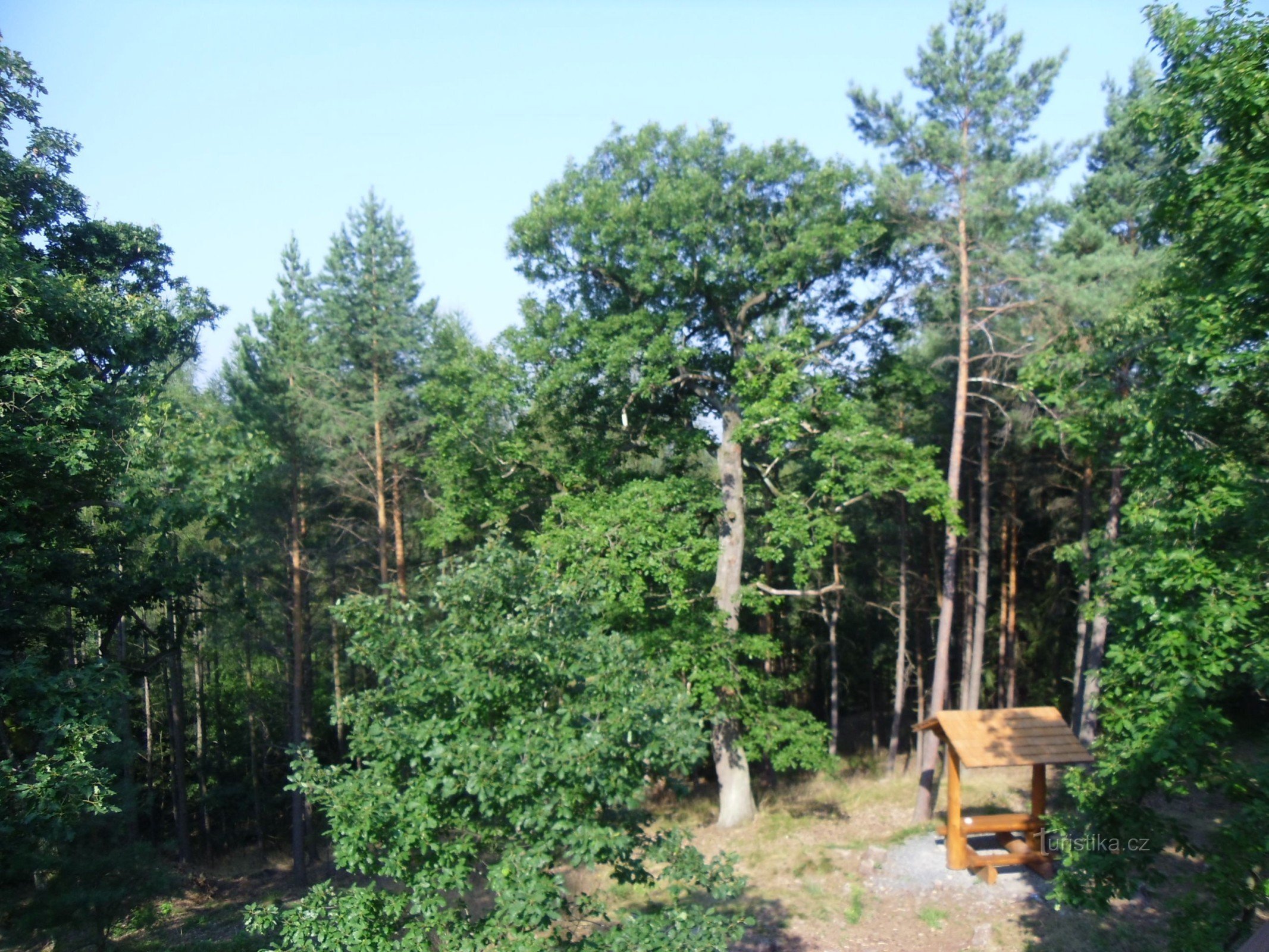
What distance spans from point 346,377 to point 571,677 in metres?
15.4

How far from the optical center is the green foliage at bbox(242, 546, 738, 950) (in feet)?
19.3

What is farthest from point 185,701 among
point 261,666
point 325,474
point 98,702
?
point 98,702

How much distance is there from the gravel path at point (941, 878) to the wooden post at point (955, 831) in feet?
0.60

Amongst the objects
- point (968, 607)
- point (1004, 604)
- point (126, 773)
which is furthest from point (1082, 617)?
point (126, 773)

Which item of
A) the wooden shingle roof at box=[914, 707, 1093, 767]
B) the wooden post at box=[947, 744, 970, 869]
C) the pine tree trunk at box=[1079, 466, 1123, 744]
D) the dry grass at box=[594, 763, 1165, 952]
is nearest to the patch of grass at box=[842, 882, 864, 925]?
the dry grass at box=[594, 763, 1165, 952]

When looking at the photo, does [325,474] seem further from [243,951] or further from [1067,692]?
[1067,692]

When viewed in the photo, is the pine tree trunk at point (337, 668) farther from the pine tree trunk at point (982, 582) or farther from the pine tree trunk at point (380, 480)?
the pine tree trunk at point (982, 582)

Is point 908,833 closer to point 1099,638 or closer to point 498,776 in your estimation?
point 1099,638

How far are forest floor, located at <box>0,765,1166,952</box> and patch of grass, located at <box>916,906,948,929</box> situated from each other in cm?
2

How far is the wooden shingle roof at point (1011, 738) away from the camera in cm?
1242

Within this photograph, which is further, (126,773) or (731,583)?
(731,583)

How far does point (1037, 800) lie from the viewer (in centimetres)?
1302

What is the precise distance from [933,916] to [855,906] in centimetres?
116

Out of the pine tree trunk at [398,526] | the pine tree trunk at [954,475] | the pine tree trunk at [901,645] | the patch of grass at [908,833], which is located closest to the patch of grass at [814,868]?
the patch of grass at [908,833]
